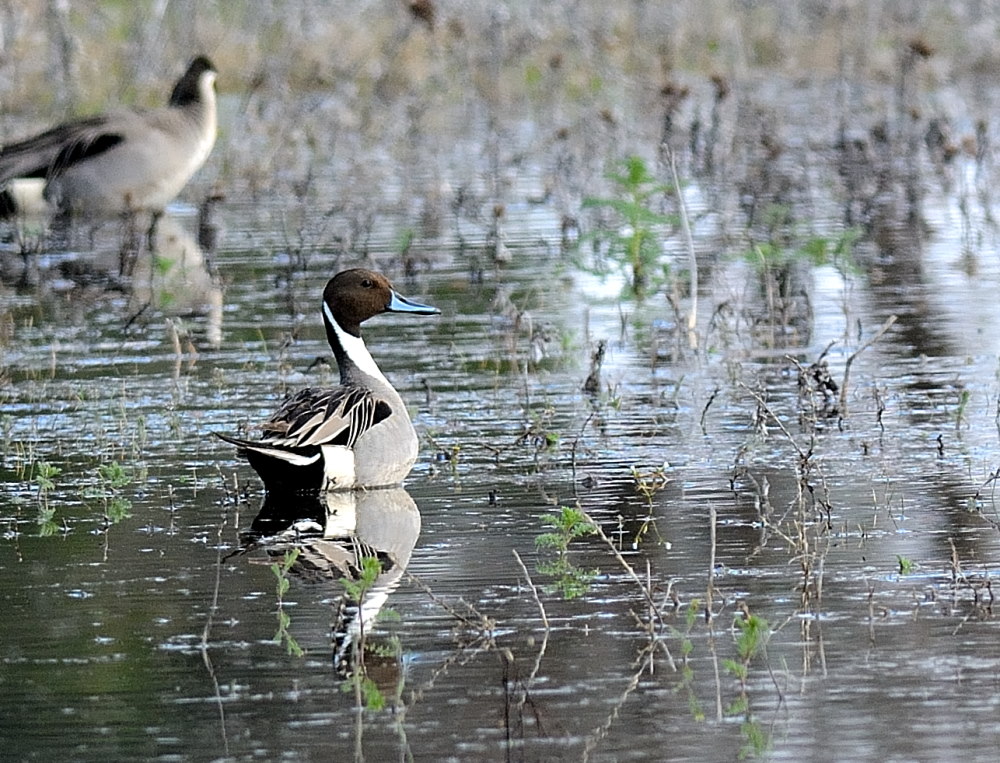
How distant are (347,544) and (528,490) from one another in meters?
0.94

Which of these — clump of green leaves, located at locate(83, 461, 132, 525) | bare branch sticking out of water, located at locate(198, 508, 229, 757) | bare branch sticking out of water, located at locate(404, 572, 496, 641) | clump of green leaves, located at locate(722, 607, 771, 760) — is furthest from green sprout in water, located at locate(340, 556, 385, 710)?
clump of green leaves, located at locate(83, 461, 132, 525)

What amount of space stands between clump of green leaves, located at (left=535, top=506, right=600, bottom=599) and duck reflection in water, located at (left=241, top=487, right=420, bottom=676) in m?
0.47

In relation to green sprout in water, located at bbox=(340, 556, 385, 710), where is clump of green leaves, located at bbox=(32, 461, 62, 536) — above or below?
above

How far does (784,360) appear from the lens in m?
10.5

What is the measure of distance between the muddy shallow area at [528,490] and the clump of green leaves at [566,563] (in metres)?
0.03

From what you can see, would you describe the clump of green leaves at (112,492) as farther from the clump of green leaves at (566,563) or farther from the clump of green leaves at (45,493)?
the clump of green leaves at (566,563)

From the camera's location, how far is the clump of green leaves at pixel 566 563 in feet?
21.3

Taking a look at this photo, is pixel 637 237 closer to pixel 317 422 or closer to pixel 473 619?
pixel 317 422

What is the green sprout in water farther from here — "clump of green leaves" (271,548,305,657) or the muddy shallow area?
"clump of green leaves" (271,548,305,657)

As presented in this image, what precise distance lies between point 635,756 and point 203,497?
342 cm

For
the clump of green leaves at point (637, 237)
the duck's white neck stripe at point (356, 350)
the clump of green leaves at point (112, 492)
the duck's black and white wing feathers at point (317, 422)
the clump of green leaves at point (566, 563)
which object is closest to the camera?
the clump of green leaves at point (566, 563)

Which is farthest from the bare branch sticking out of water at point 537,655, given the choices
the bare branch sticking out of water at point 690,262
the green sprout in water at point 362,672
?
the bare branch sticking out of water at point 690,262

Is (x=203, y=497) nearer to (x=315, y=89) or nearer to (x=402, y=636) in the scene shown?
(x=402, y=636)

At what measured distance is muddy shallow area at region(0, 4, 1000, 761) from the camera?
5.39 metres
